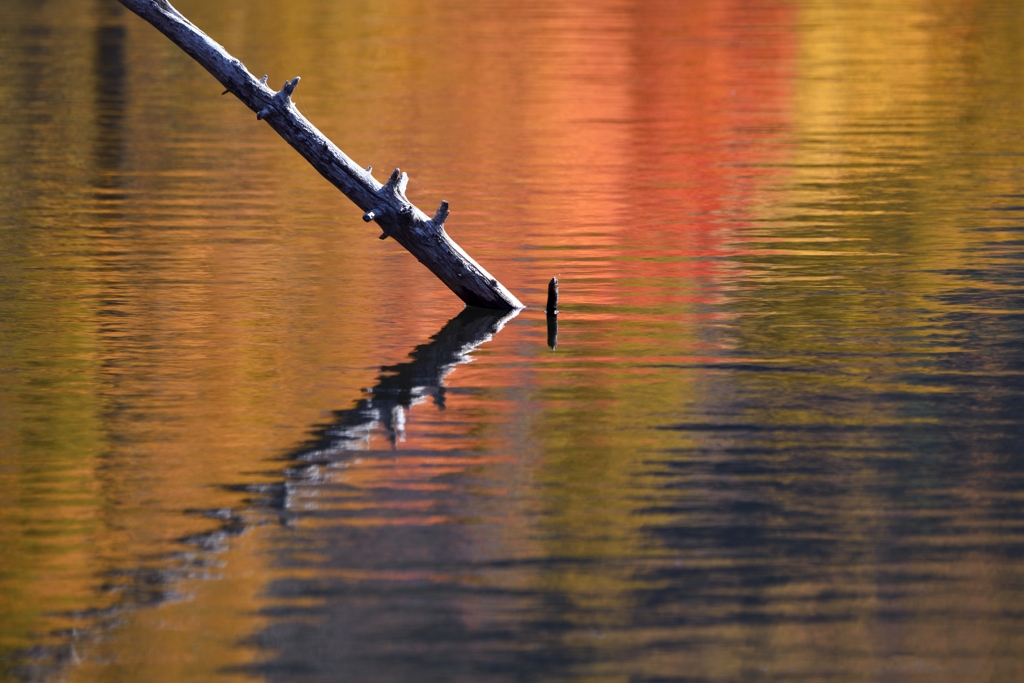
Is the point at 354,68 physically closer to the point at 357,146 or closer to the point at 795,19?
the point at 357,146

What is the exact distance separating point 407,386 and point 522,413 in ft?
3.17

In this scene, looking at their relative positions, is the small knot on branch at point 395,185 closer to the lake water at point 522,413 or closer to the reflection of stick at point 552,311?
the lake water at point 522,413

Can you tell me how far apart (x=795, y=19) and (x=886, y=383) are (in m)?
33.4

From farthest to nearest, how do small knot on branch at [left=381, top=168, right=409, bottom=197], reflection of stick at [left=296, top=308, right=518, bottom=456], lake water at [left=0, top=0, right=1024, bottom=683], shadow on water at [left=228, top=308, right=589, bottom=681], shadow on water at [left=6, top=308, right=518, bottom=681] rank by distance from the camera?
small knot on branch at [left=381, top=168, right=409, bottom=197] < reflection of stick at [left=296, top=308, right=518, bottom=456] < lake water at [left=0, top=0, right=1024, bottom=683] < shadow on water at [left=6, top=308, right=518, bottom=681] < shadow on water at [left=228, top=308, right=589, bottom=681]

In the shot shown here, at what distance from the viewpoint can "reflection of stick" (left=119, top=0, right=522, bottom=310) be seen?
36.6 ft

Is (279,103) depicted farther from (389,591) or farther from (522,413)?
(389,591)

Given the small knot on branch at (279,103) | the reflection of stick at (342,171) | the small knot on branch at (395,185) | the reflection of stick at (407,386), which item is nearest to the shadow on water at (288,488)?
the reflection of stick at (407,386)

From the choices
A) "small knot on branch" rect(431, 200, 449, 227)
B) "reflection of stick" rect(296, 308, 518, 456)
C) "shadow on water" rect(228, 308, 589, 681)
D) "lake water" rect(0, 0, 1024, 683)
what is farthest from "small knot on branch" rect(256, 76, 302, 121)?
"shadow on water" rect(228, 308, 589, 681)

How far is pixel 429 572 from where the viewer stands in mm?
6609

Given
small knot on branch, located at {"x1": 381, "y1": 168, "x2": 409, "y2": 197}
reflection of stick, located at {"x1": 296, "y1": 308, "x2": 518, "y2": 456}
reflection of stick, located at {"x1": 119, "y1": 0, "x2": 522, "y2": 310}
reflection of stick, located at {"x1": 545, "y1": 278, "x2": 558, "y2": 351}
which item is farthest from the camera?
small knot on branch, located at {"x1": 381, "y1": 168, "x2": 409, "y2": 197}

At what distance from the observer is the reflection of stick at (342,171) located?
11.1 m

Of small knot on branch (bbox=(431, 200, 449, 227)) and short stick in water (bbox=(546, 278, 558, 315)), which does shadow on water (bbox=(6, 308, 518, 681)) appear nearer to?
short stick in water (bbox=(546, 278, 558, 315))

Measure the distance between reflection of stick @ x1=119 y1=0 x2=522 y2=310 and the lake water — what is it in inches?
12.8

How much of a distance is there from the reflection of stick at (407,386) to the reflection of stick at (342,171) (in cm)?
32
